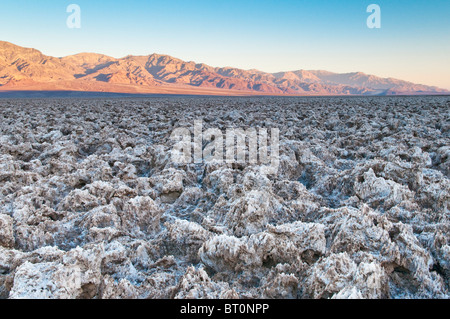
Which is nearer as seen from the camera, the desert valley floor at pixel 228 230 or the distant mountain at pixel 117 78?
the desert valley floor at pixel 228 230

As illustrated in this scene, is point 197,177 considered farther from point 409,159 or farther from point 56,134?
point 56,134

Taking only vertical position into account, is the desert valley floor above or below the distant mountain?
below

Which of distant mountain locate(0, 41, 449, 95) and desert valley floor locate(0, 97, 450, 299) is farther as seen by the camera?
distant mountain locate(0, 41, 449, 95)

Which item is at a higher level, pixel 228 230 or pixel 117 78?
pixel 117 78

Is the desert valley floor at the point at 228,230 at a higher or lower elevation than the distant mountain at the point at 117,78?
lower

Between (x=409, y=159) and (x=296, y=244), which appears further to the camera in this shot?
(x=409, y=159)

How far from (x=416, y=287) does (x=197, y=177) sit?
266 cm

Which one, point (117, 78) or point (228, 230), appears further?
point (117, 78)

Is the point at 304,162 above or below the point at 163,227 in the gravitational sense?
above

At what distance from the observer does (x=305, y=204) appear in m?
2.80
